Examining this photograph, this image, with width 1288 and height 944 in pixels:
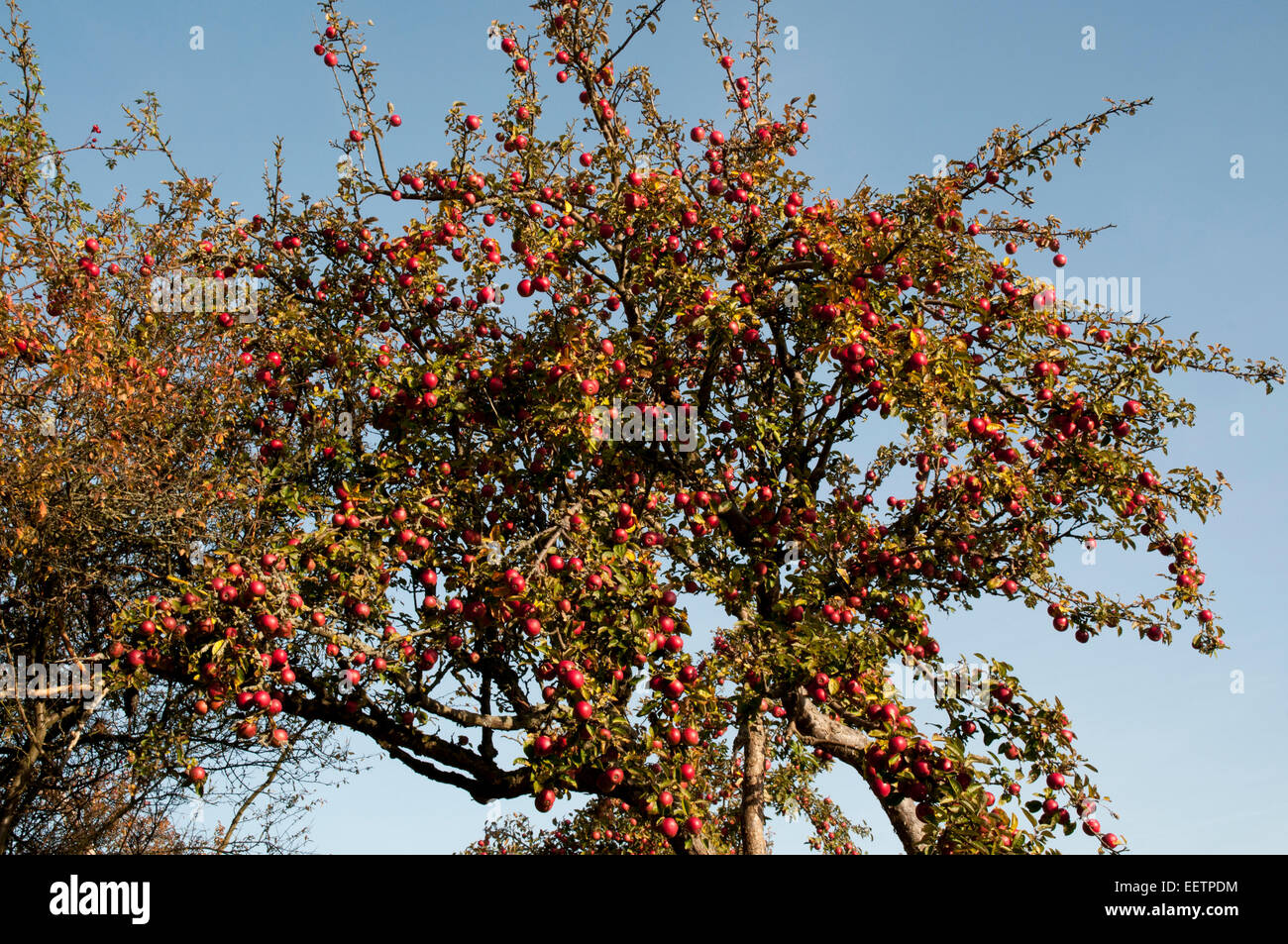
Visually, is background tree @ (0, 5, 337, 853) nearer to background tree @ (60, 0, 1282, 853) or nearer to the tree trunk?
background tree @ (60, 0, 1282, 853)

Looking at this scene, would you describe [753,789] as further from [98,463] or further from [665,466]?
[98,463]

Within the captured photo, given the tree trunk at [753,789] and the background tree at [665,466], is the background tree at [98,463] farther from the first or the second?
the tree trunk at [753,789]

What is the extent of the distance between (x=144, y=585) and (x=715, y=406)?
6427mm

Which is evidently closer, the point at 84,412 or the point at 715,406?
the point at 84,412

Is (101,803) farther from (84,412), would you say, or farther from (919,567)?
(919,567)

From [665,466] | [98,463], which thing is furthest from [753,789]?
[98,463]

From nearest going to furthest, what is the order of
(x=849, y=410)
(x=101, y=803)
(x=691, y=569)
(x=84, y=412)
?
1. (x=84, y=412)
2. (x=691, y=569)
3. (x=849, y=410)
4. (x=101, y=803)

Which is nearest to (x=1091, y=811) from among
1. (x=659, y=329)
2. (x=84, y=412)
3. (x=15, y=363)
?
(x=659, y=329)

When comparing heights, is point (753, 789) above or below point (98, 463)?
below

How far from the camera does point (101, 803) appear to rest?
1391cm

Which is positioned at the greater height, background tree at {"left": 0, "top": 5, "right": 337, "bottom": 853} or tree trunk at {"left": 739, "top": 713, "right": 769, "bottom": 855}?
background tree at {"left": 0, "top": 5, "right": 337, "bottom": 853}

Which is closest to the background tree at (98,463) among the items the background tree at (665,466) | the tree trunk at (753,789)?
the background tree at (665,466)

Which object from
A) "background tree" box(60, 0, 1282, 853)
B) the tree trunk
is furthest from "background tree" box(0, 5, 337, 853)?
the tree trunk
